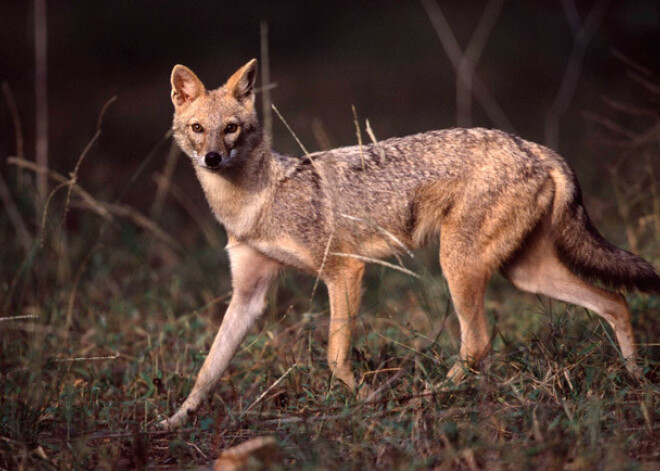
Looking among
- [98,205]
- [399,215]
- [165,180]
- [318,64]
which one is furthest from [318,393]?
[318,64]

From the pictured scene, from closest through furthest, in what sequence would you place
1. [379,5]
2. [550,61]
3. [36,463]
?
1. [36,463]
2. [550,61]
3. [379,5]

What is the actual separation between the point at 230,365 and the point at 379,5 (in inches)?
683

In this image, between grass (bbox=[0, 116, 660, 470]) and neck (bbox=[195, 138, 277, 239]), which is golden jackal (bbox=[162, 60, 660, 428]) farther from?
grass (bbox=[0, 116, 660, 470])

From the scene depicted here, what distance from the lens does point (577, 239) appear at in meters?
5.21

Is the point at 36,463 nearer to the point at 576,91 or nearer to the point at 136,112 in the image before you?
the point at 136,112

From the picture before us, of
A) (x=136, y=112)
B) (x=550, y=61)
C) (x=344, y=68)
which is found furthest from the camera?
(x=344, y=68)

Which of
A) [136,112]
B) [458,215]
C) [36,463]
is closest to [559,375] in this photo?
[458,215]

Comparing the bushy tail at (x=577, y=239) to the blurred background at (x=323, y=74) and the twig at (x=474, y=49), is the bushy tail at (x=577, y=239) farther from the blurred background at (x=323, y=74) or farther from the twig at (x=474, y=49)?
the twig at (x=474, y=49)

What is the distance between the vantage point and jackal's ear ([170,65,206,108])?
5367 mm

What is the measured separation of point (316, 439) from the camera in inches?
157

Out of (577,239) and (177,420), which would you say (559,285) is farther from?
(177,420)

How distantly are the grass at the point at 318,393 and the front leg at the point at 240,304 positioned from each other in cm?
16

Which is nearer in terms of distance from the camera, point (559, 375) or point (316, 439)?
point (316, 439)

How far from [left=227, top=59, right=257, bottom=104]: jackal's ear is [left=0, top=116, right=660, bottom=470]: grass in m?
1.26
